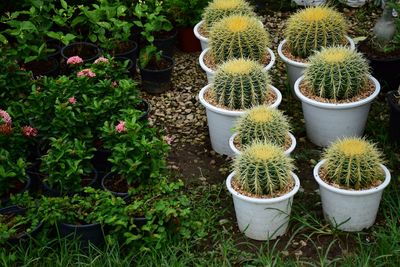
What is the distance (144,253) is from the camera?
405 centimetres

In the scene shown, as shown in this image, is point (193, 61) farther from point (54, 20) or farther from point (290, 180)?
point (290, 180)

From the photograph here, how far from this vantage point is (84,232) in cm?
409

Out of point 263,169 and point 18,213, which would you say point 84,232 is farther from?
point 263,169

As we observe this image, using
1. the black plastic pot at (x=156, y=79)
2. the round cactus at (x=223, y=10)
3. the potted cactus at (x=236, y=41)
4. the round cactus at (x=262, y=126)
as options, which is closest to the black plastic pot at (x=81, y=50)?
the black plastic pot at (x=156, y=79)

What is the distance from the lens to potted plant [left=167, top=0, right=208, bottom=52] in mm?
6172

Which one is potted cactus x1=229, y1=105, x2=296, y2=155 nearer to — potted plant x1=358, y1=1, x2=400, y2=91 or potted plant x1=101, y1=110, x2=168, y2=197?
potted plant x1=101, y1=110, x2=168, y2=197

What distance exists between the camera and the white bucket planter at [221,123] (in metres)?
4.78

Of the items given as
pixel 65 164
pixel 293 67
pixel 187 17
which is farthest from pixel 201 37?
pixel 65 164

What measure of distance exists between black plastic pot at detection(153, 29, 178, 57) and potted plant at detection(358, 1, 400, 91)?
1583mm

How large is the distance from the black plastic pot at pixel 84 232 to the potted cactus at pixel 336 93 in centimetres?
164

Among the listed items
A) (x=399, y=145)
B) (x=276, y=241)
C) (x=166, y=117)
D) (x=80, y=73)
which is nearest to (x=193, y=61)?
(x=166, y=117)

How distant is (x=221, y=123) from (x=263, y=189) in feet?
2.88

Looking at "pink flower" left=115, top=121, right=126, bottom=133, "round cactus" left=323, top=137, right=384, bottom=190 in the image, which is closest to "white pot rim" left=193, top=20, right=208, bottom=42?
"pink flower" left=115, top=121, right=126, bottom=133

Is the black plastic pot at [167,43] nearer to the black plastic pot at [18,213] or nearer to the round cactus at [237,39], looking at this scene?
the round cactus at [237,39]
